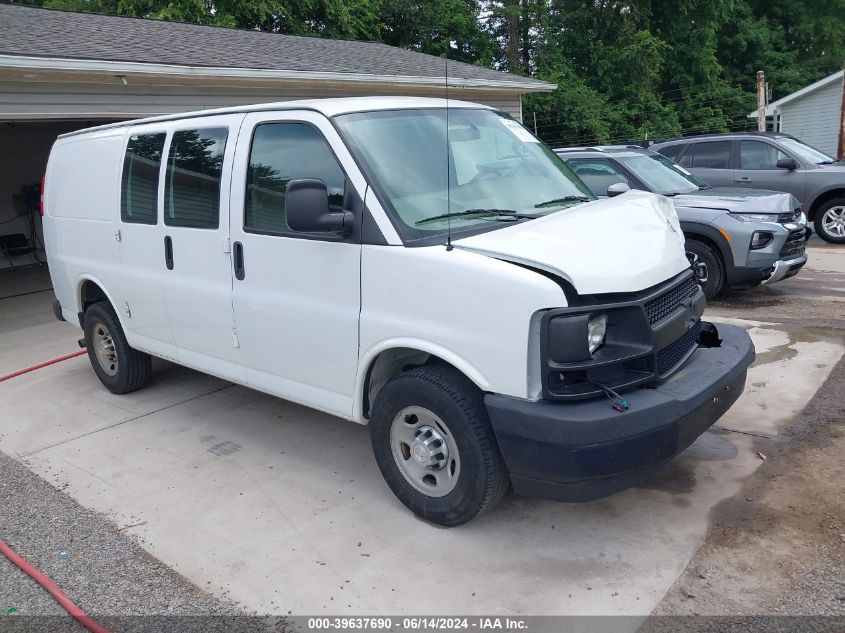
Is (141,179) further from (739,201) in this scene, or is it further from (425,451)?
(739,201)

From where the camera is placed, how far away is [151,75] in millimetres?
8797

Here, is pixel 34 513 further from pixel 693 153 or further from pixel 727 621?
pixel 693 153

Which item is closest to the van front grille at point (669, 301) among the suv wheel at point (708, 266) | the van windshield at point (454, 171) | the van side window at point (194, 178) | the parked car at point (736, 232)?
the van windshield at point (454, 171)

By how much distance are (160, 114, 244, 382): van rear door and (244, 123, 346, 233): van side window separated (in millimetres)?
211

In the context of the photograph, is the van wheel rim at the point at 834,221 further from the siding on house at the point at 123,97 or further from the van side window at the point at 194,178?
the van side window at the point at 194,178

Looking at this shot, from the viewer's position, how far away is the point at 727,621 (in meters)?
2.91

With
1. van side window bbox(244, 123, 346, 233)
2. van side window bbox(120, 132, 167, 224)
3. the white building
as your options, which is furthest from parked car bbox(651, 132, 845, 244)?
the white building

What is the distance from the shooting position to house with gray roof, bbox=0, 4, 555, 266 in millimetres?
8141

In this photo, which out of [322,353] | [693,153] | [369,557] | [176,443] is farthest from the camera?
[693,153]

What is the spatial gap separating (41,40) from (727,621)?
9444 mm

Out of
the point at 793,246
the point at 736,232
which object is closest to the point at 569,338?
the point at 736,232

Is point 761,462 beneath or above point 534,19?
beneath

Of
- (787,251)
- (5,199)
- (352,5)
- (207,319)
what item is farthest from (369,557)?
(352,5)

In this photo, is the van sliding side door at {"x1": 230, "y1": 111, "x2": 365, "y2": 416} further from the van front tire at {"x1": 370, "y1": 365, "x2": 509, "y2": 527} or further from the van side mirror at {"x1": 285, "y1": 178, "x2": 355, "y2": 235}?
the van front tire at {"x1": 370, "y1": 365, "x2": 509, "y2": 527}
